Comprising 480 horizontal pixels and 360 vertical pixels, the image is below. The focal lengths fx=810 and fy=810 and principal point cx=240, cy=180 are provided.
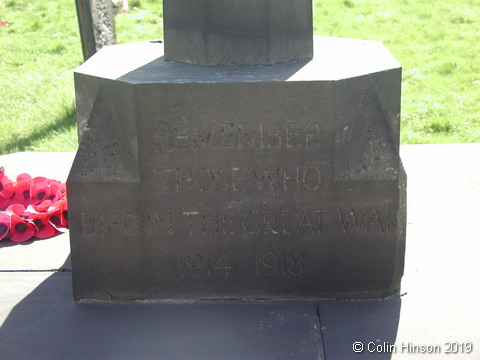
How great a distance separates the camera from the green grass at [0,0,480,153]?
6.83m

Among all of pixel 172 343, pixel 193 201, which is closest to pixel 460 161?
pixel 193 201

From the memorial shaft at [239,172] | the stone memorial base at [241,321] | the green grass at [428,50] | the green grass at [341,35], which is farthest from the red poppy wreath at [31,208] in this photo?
the green grass at [428,50]

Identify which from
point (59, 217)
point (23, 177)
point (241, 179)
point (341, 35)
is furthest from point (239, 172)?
point (341, 35)

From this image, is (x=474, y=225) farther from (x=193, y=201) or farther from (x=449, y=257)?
(x=193, y=201)

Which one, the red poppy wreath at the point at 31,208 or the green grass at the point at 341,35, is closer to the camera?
the red poppy wreath at the point at 31,208

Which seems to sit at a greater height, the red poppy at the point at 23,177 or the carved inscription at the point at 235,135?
the carved inscription at the point at 235,135

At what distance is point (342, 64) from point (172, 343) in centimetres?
145

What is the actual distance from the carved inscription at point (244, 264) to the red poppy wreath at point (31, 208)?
1.16 meters

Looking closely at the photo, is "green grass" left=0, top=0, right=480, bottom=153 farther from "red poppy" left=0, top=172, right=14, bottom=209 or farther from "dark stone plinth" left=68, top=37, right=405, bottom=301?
"dark stone plinth" left=68, top=37, right=405, bottom=301

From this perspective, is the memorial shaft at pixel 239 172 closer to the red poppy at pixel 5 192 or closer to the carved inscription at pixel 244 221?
the carved inscription at pixel 244 221

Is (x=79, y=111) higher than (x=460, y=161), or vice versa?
(x=79, y=111)

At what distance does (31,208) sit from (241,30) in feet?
5.70

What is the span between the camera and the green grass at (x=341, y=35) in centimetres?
683

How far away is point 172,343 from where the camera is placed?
331 centimetres
